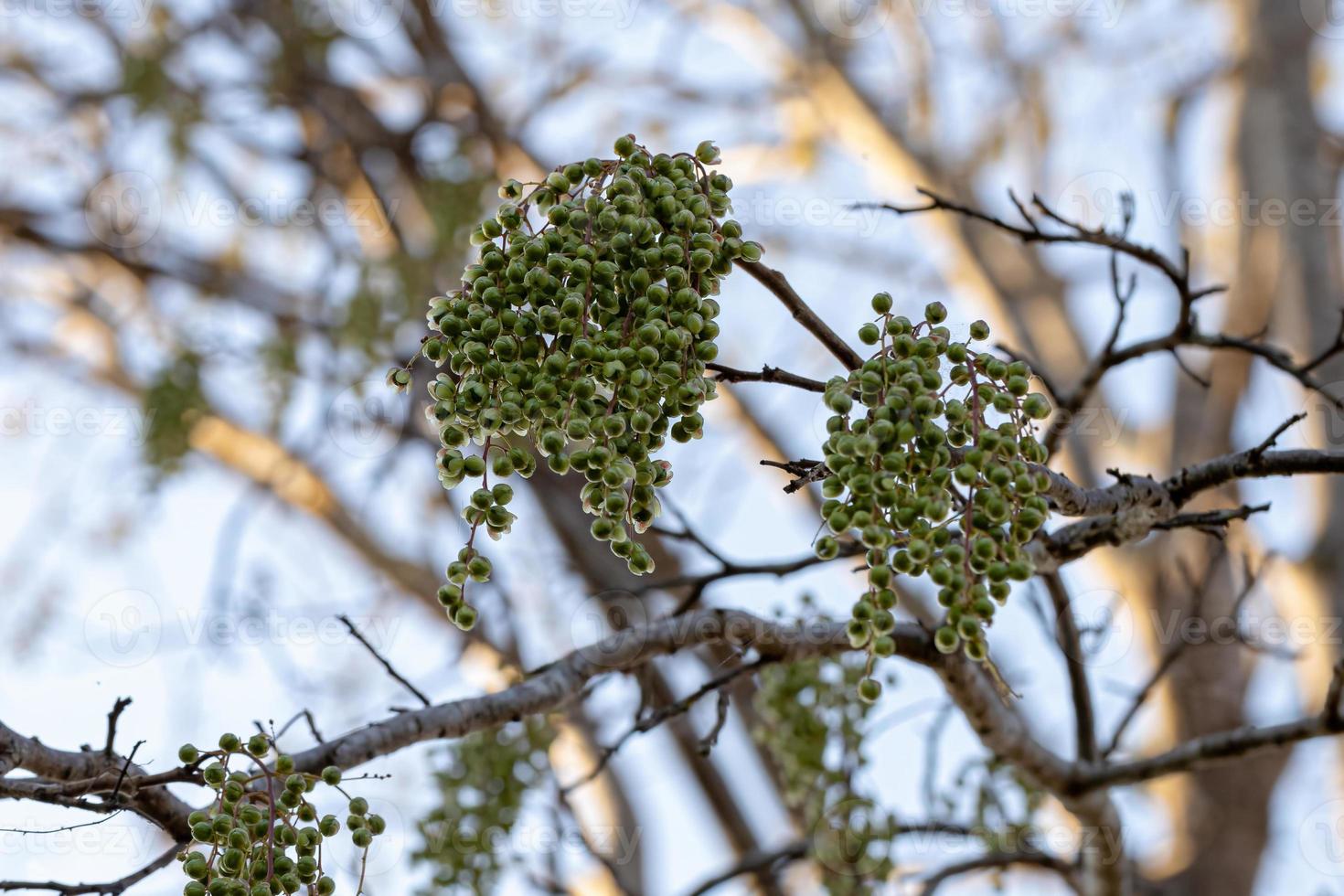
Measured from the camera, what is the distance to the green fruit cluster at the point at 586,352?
134 centimetres

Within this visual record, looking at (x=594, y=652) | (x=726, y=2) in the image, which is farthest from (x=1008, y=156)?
(x=594, y=652)

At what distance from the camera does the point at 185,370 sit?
423 centimetres

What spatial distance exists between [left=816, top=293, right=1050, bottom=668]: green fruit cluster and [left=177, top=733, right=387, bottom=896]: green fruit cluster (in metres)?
0.72

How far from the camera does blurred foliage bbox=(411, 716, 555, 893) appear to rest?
262 cm

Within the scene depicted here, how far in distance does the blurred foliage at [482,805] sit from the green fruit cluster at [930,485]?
64.7 inches

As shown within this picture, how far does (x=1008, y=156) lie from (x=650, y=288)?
17.6ft
